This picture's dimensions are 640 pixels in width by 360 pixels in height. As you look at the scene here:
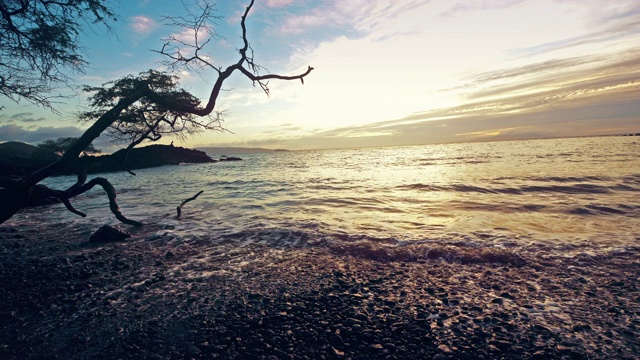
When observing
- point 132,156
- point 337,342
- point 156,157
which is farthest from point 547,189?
point 156,157

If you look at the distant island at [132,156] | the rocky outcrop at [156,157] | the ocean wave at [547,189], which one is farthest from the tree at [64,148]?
the rocky outcrop at [156,157]

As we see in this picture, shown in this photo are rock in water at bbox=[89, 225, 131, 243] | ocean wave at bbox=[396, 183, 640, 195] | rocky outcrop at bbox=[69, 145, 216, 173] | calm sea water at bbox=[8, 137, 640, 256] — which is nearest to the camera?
calm sea water at bbox=[8, 137, 640, 256]

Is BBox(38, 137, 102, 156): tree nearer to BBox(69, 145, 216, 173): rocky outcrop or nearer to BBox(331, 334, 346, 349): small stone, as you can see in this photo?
BBox(331, 334, 346, 349): small stone

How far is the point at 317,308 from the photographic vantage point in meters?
4.71

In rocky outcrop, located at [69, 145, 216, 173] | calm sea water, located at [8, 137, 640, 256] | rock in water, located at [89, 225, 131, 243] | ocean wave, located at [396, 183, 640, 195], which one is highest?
rocky outcrop, located at [69, 145, 216, 173]

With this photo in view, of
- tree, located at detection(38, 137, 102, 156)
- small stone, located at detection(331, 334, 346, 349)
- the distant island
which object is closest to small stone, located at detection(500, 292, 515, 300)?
small stone, located at detection(331, 334, 346, 349)

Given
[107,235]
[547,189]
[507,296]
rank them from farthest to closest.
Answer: [547,189] < [107,235] < [507,296]

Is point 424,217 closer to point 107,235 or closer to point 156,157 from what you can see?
point 107,235

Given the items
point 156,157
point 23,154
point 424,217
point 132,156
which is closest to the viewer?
point 424,217

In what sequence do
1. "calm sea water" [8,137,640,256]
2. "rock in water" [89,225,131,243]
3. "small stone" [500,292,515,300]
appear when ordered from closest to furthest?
1. "small stone" [500,292,515,300]
2. "calm sea water" [8,137,640,256]
3. "rock in water" [89,225,131,243]

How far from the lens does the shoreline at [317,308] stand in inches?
147

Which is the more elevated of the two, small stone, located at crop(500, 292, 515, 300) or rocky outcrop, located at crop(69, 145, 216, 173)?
rocky outcrop, located at crop(69, 145, 216, 173)

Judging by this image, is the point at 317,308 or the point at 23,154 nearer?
the point at 317,308

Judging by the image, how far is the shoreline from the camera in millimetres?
3746
